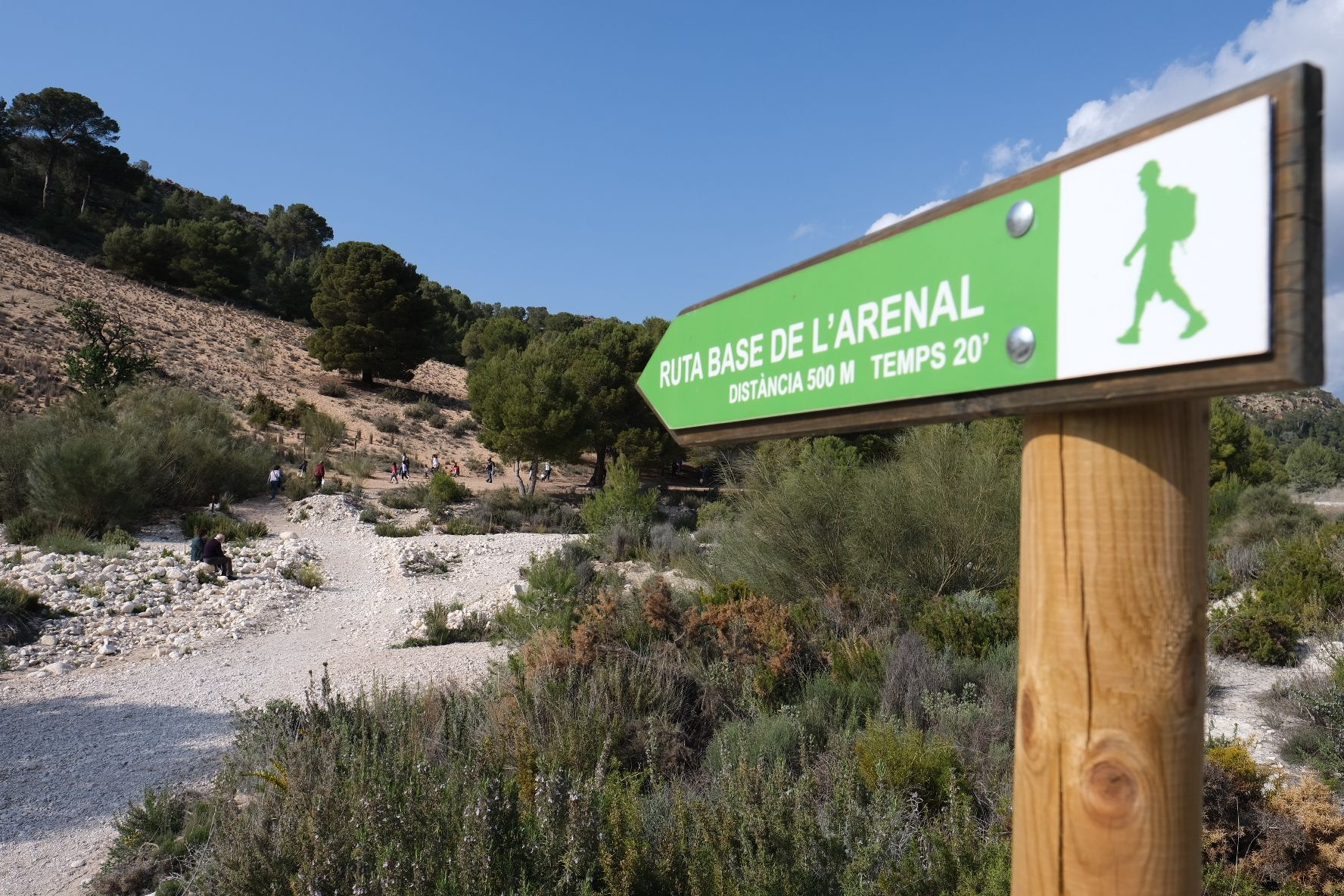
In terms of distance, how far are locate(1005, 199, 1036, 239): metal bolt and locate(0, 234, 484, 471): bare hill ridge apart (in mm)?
30564

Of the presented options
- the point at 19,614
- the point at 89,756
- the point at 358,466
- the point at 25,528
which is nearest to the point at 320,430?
the point at 358,466

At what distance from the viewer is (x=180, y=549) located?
14.8 m

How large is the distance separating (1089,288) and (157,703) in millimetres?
9268

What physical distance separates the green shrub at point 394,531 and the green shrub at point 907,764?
53.0 ft

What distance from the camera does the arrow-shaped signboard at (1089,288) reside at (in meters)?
0.94

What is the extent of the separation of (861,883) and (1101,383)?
2.23 meters

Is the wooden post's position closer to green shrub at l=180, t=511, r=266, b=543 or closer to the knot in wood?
the knot in wood

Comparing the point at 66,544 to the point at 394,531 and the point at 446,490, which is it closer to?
the point at 394,531

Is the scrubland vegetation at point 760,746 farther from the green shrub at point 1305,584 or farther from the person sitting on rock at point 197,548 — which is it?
the person sitting on rock at point 197,548

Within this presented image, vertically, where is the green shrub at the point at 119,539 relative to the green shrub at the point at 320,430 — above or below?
below

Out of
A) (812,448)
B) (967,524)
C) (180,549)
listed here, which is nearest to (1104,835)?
(967,524)

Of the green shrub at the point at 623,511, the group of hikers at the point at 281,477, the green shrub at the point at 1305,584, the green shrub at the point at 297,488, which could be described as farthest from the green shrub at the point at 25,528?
the green shrub at the point at 1305,584

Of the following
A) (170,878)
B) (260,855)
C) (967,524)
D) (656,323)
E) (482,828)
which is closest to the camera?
(482,828)

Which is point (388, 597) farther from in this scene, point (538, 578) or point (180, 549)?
point (180, 549)
